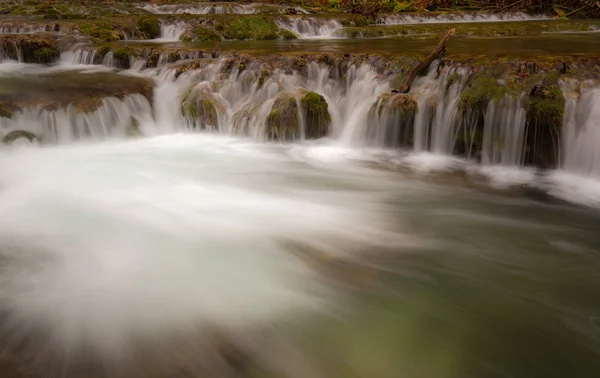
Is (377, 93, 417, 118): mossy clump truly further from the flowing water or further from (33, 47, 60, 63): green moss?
(33, 47, 60, 63): green moss

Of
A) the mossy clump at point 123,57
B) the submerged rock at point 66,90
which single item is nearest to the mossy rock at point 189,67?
the submerged rock at point 66,90

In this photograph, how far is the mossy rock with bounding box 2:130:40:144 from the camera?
22.5ft

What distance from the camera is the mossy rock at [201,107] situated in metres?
7.97

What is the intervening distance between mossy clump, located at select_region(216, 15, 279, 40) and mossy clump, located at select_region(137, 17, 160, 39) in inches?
78.3

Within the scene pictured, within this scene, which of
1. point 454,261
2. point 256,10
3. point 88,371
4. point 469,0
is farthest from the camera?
point 469,0

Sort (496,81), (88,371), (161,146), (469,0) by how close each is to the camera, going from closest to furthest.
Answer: (88,371) < (496,81) < (161,146) < (469,0)

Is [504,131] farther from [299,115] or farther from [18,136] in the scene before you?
[18,136]

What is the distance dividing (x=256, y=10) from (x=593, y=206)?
57.0 ft

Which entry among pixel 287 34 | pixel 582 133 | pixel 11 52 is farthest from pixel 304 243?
pixel 287 34

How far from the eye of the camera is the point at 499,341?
9.67ft

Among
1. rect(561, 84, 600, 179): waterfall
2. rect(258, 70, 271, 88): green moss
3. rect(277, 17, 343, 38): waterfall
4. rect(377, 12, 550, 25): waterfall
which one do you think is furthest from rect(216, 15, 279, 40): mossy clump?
rect(561, 84, 600, 179): waterfall

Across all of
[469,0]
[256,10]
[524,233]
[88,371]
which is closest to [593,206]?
[524,233]

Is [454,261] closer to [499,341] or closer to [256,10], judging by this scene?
[499,341]

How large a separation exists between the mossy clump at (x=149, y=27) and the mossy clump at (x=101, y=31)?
0.72 m
